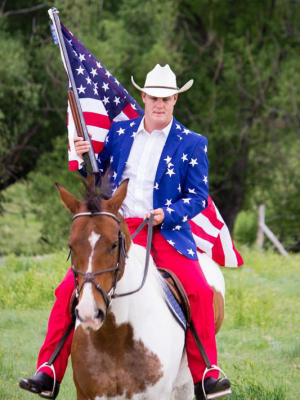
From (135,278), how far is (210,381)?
3.41 ft

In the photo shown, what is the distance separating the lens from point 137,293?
163 inches

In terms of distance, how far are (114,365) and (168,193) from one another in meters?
1.19

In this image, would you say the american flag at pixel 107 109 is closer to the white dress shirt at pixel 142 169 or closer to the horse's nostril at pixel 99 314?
the white dress shirt at pixel 142 169

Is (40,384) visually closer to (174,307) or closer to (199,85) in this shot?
(174,307)

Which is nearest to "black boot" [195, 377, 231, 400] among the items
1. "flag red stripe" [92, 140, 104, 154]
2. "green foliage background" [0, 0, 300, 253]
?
"flag red stripe" [92, 140, 104, 154]

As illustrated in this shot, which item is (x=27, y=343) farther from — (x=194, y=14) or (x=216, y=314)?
(x=194, y=14)

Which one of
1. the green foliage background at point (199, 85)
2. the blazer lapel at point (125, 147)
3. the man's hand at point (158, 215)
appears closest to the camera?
the man's hand at point (158, 215)

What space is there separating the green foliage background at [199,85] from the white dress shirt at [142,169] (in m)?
15.4

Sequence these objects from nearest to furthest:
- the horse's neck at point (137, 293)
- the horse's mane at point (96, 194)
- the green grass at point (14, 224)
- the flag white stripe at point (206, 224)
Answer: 1. the horse's mane at point (96, 194)
2. the horse's neck at point (137, 293)
3. the flag white stripe at point (206, 224)
4. the green grass at point (14, 224)

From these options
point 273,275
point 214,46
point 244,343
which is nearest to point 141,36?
point 214,46

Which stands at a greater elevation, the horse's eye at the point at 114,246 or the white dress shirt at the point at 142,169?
the white dress shirt at the point at 142,169

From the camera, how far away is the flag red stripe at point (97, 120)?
17.3 ft

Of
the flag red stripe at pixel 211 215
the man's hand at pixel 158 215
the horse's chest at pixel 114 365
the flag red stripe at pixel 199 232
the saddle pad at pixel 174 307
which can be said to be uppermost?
the man's hand at pixel 158 215

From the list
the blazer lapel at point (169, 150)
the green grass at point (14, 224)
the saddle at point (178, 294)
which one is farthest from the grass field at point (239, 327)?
the green grass at point (14, 224)
